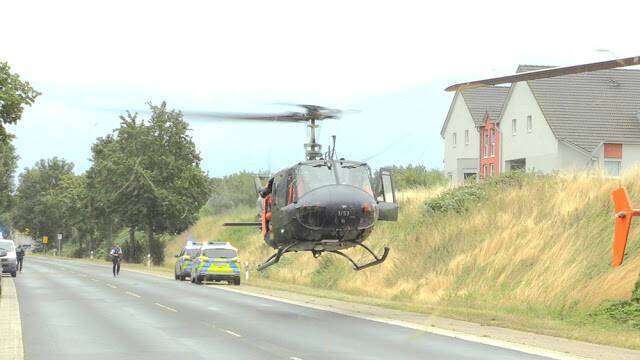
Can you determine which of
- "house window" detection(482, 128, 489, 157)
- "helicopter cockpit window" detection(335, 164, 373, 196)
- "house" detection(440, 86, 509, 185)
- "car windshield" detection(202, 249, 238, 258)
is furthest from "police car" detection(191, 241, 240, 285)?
"house window" detection(482, 128, 489, 157)

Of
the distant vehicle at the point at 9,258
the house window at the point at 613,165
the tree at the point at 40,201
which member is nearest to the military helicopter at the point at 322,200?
the distant vehicle at the point at 9,258

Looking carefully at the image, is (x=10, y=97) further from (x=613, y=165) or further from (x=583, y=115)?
(x=613, y=165)

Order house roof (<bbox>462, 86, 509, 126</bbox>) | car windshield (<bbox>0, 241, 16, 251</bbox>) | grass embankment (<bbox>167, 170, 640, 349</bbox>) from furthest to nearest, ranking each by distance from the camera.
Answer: house roof (<bbox>462, 86, 509, 126</bbox>)
car windshield (<bbox>0, 241, 16, 251</bbox>)
grass embankment (<bbox>167, 170, 640, 349</bbox>)

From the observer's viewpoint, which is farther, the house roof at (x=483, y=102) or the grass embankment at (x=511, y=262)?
the house roof at (x=483, y=102)

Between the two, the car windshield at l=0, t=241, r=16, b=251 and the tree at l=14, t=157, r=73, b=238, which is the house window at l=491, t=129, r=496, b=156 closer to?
the car windshield at l=0, t=241, r=16, b=251

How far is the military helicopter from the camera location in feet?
68.4

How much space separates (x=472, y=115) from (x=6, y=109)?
44298 mm

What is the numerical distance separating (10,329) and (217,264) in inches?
849

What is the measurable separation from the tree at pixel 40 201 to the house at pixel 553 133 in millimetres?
75605

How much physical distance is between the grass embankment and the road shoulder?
10458 millimetres

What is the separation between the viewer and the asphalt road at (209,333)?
1534 centimetres

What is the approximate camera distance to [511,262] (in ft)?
99.5

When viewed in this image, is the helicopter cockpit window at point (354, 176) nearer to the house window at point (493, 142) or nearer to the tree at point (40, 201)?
the house window at point (493, 142)

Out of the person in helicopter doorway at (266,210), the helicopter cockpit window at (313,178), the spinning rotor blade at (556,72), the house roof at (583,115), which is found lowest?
the person in helicopter doorway at (266,210)
